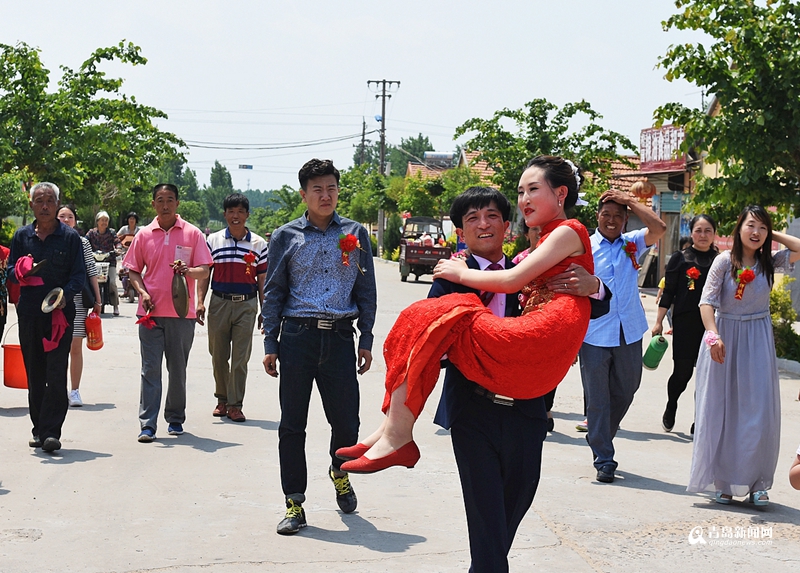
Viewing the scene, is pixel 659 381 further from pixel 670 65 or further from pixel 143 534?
pixel 143 534

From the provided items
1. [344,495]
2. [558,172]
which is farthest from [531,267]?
[344,495]

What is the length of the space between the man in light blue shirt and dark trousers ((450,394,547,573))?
11.1 feet

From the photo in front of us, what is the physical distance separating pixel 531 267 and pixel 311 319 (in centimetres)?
237

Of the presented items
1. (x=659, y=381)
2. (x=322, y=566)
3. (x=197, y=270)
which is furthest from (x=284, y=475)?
(x=659, y=381)

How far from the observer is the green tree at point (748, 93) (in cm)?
1451

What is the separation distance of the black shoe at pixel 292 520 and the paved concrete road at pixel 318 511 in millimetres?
60

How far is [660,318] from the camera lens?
941cm

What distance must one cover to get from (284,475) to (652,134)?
2904cm

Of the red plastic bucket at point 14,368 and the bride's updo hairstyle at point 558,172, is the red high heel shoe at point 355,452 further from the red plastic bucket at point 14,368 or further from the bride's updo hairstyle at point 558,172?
the red plastic bucket at point 14,368

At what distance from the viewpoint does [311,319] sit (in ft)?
19.3

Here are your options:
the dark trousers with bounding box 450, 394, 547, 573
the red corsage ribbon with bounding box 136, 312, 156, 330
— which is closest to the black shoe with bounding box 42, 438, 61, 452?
the red corsage ribbon with bounding box 136, 312, 156, 330

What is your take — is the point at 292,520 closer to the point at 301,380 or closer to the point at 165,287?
the point at 301,380

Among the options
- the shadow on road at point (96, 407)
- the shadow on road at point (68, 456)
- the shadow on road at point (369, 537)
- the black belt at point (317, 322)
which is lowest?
the shadow on road at point (369, 537)

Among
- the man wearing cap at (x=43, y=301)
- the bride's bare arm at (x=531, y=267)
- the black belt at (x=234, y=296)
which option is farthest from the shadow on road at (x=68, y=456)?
the bride's bare arm at (x=531, y=267)
